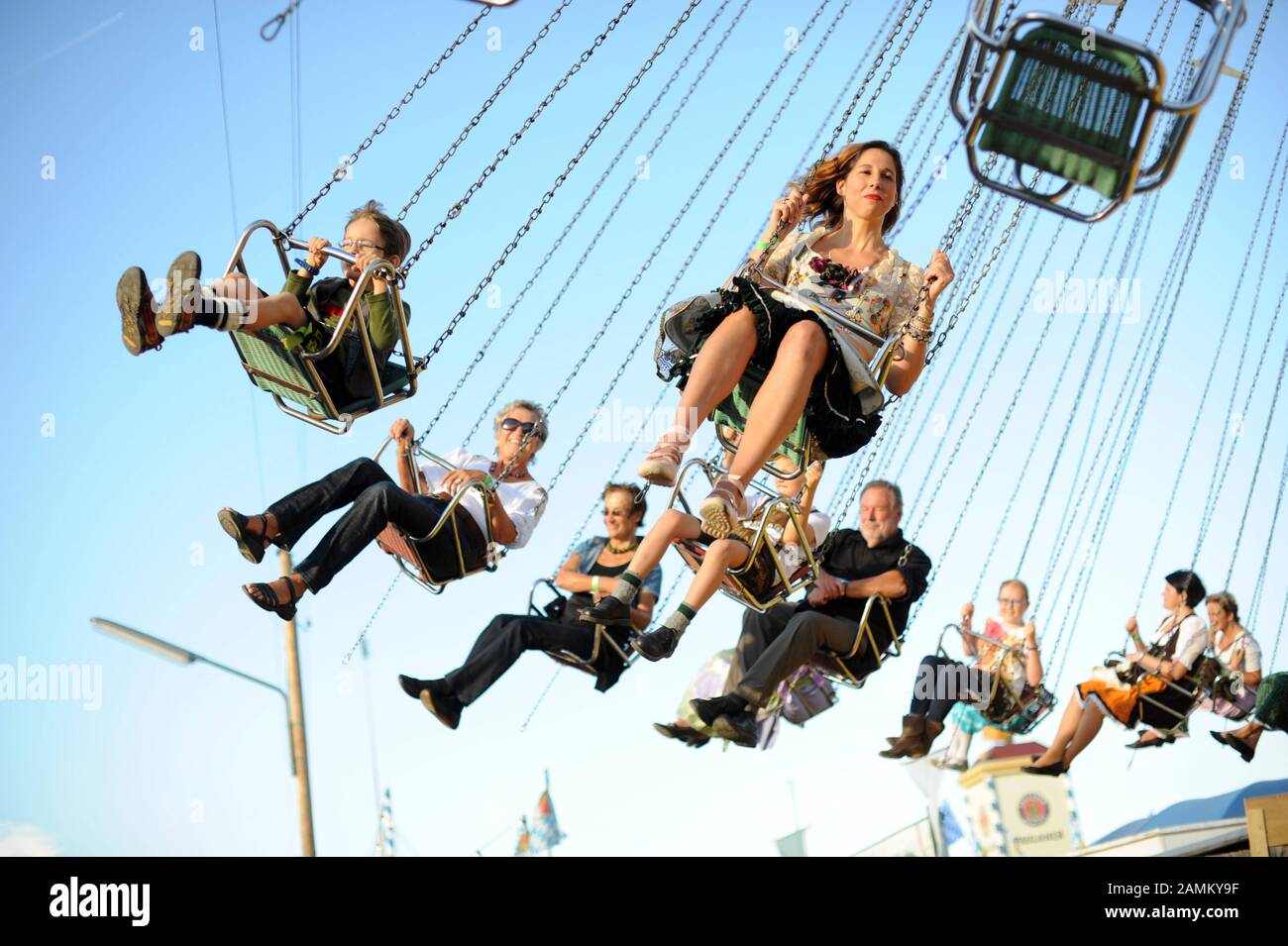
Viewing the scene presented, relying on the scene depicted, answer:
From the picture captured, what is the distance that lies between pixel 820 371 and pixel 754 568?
1163 mm

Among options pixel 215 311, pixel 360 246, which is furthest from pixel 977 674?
pixel 215 311

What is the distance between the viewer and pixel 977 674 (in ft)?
29.3

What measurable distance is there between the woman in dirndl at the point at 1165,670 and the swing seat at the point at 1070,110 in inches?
183

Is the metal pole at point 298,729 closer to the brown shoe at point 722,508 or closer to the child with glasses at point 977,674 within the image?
the child with glasses at point 977,674

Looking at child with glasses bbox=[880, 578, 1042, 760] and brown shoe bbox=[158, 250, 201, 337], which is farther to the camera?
child with glasses bbox=[880, 578, 1042, 760]

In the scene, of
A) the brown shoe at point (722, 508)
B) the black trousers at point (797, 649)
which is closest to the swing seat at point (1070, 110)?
the brown shoe at point (722, 508)

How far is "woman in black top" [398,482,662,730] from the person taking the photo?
723 centimetres

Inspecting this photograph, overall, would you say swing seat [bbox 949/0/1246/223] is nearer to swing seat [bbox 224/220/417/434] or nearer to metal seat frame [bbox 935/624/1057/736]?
swing seat [bbox 224/220/417/434]

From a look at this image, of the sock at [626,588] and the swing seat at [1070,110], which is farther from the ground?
the swing seat at [1070,110]

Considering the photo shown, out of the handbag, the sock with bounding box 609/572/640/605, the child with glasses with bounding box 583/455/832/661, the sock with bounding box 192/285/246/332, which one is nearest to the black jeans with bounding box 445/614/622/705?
the child with glasses with bounding box 583/455/832/661

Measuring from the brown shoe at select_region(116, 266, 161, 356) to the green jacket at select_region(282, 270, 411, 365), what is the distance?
0.69 meters

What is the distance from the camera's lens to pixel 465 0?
5.86m

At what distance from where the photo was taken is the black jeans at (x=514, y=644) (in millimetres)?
7438
